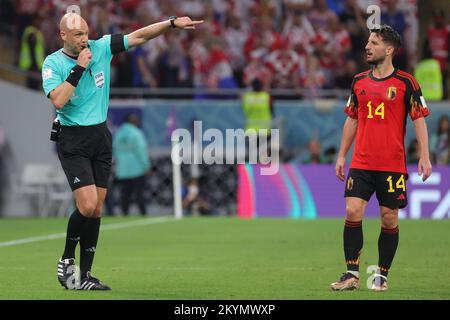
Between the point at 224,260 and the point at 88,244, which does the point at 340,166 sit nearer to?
the point at 88,244

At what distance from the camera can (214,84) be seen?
26.0m

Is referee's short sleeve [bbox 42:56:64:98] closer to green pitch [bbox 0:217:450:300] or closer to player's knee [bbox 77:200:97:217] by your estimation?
player's knee [bbox 77:200:97:217]

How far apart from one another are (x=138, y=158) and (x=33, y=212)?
2833 mm

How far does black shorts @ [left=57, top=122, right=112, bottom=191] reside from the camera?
10055 mm

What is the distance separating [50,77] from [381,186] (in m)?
3.10

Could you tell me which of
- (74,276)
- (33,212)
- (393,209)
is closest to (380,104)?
(393,209)

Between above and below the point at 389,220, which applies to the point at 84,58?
above

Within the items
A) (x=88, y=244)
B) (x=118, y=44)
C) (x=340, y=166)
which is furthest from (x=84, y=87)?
(x=340, y=166)

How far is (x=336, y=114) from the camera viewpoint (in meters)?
24.7

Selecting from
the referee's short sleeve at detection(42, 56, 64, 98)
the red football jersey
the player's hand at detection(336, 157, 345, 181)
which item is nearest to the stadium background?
the player's hand at detection(336, 157, 345, 181)

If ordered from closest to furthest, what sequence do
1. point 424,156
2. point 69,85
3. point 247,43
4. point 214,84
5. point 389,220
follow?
1. point 69,85
2. point 424,156
3. point 389,220
4. point 214,84
5. point 247,43

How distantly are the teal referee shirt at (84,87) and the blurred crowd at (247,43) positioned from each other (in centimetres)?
1520

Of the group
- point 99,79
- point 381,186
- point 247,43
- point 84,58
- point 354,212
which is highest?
point 247,43

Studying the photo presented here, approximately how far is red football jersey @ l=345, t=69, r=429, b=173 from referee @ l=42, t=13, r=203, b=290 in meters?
1.74
